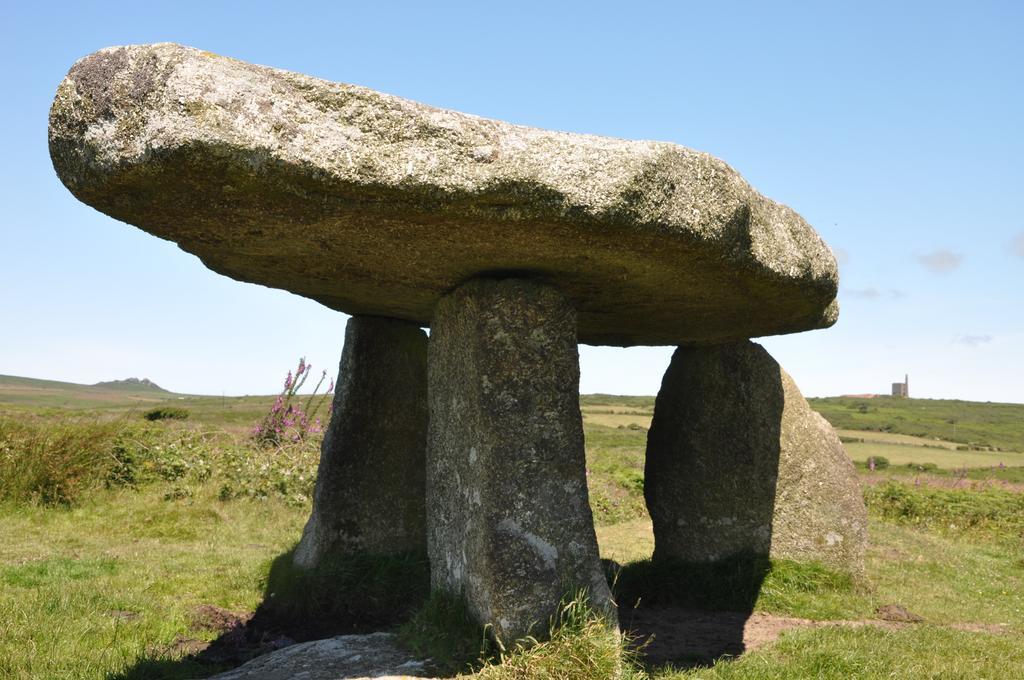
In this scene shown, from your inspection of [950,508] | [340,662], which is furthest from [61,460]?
[950,508]

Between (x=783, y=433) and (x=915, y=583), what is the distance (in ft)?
9.84

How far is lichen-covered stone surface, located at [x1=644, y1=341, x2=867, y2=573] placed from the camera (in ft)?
28.9

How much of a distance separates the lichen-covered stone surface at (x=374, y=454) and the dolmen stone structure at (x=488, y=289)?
0.02m

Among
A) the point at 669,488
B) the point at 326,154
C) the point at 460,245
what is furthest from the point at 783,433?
the point at 326,154

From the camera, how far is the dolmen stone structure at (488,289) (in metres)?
4.45

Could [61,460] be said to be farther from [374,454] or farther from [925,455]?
[925,455]

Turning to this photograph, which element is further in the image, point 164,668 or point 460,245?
point 164,668

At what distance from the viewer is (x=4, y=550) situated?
10266 millimetres

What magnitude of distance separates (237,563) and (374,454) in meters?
2.57

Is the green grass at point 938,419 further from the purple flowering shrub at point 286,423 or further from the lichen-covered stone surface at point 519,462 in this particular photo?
the lichen-covered stone surface at point 519,462

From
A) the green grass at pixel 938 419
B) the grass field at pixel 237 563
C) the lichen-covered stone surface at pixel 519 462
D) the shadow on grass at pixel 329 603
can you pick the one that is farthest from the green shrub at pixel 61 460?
the green grass at pixel 938 419

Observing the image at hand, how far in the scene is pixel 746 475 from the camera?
881 cm

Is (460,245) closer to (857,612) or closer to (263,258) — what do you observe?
(263,258)

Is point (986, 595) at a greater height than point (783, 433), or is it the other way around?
point (783, 433)
